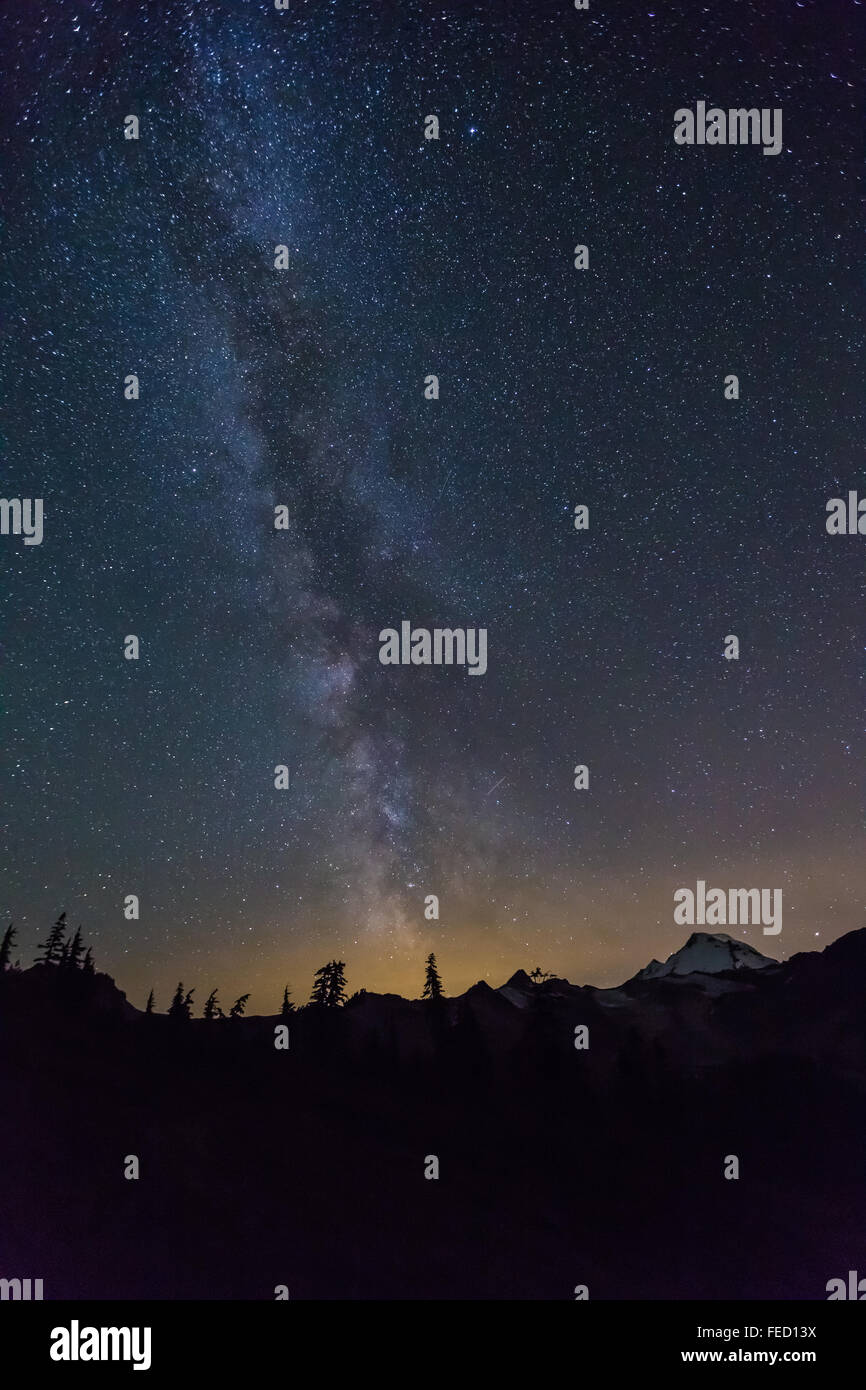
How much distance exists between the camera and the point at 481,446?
5.12 metres

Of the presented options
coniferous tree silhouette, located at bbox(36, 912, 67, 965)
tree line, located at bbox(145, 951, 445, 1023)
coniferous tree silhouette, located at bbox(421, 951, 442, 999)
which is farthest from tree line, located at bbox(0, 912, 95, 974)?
coniferous tree silhouette, located at bbox(421, 951, 442, 999)

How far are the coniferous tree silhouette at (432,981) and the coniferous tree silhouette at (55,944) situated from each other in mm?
2405

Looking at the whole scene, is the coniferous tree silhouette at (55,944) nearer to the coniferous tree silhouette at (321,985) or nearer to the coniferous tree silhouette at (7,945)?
the coniferous tree silhouette at (7,945)

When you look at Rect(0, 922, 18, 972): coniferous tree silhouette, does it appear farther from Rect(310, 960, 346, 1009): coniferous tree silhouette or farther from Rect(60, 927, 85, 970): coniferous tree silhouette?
Rect(310, 960, 346, 1009): coniferous tree silhouette

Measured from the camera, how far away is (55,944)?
4934mm

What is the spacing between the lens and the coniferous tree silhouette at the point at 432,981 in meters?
4.95

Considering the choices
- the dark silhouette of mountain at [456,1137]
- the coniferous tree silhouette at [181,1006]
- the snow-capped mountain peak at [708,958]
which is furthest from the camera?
the coniferous tree silhouette at [181,1006]

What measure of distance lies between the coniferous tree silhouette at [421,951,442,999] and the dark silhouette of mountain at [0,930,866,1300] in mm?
96

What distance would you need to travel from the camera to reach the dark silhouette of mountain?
15.2 ft

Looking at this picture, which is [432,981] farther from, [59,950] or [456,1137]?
[59,950]

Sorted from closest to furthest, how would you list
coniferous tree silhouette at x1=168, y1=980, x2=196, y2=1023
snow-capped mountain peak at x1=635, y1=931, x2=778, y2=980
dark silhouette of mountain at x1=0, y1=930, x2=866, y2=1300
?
dark silhouette of mountain at x1=0, y1=930, x2=866, y2=1300 → snow-capped mountain peak at x1=635, y1=931, x2=778, y2=980 → coniferous tree silhouette at x1=168, y1=980, x2=196, y2=1023

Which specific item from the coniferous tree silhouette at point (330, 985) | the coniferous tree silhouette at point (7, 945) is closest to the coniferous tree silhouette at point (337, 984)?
the coniferous tree silhouette at point (330, 985)

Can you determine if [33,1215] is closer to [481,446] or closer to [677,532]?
[481,446]

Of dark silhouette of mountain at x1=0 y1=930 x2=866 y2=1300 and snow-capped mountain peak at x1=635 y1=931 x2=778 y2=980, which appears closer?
dark silhouette of mountain at x1=0 y1=930 x2=866 y2=1300
